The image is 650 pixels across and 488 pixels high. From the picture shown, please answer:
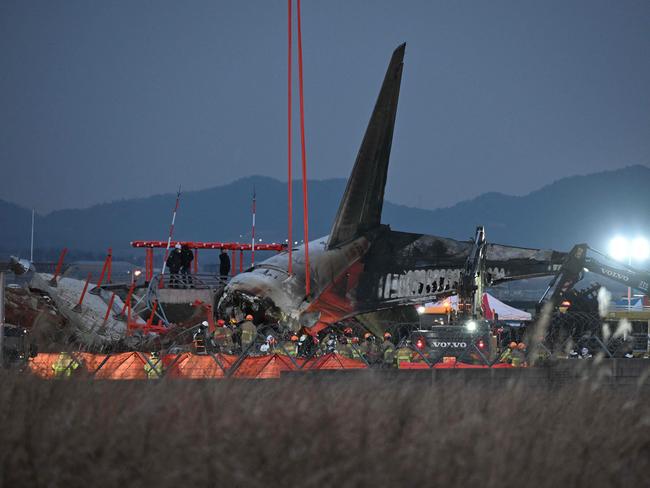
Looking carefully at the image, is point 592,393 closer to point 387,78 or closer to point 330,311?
point 330,311

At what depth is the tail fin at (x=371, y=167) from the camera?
34469 millimetres

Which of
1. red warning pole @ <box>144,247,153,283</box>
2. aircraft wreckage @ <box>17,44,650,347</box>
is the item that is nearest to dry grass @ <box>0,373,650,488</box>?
aircraft wreckage @ <box>17,44,650,347</box>

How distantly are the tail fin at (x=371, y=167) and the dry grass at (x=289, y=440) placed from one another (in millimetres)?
24083

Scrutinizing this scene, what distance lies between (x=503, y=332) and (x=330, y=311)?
7.29m

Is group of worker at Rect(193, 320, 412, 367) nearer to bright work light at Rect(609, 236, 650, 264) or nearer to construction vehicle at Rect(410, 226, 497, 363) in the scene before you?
construction vehicle at Rect(410, 226, 497, 363)

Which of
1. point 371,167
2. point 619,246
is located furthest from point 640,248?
point 371,167

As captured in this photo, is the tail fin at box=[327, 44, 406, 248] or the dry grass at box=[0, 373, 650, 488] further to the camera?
the tail fin at box=[327, 44, 406, 248]

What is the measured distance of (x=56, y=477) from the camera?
26.3ft

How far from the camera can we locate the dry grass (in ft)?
26.3

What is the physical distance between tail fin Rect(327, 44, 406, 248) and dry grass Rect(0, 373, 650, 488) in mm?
24083

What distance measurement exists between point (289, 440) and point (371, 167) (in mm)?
26699

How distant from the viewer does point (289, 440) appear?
8398 mm

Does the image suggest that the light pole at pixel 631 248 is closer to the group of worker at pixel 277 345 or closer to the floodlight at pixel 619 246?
the floodlight at pixel 619 246

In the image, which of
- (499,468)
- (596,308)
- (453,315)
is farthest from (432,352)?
(596,308)
